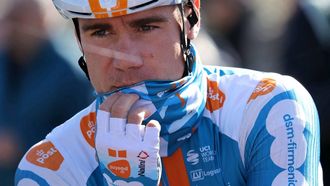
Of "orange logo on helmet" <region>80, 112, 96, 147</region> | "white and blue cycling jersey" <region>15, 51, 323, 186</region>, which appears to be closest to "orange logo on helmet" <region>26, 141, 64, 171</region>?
"white and blue cycling jersey" <region>15, 51, 323, 186</region>

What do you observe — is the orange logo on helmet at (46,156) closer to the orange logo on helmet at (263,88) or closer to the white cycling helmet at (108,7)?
the white cycling helmet at (108,7)

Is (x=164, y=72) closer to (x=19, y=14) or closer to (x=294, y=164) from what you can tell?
(x=294, y=164)

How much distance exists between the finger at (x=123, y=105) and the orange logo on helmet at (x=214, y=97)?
48cm

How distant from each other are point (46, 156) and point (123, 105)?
512mm

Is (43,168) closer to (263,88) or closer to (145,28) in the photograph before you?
(145,28)

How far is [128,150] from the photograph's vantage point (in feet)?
13.7

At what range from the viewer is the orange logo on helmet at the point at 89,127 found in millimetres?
4574

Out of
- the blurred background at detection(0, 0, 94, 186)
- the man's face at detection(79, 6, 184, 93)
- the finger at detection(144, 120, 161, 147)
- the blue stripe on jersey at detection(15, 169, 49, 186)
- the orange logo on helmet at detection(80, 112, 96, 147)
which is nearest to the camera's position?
the finger at detection(144, 120, 161, 147)

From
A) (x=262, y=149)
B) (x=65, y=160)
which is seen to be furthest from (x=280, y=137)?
(x=65, y=160)

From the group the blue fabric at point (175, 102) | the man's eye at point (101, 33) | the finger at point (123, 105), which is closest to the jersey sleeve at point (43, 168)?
the blue fabric at point (175, 102)

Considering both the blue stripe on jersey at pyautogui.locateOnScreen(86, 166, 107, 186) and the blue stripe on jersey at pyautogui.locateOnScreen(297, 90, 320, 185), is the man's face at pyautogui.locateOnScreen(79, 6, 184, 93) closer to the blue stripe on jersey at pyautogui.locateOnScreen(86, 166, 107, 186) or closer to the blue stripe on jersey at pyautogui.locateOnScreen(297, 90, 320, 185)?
the blue stripe on jersey at pyautogui.locateOnScreen(86, 166, 107, 186)

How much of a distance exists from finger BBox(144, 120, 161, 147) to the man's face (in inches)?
8.4

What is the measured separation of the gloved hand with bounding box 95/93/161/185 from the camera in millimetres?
4168

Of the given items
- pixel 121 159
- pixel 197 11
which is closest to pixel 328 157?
pixel 197 11
